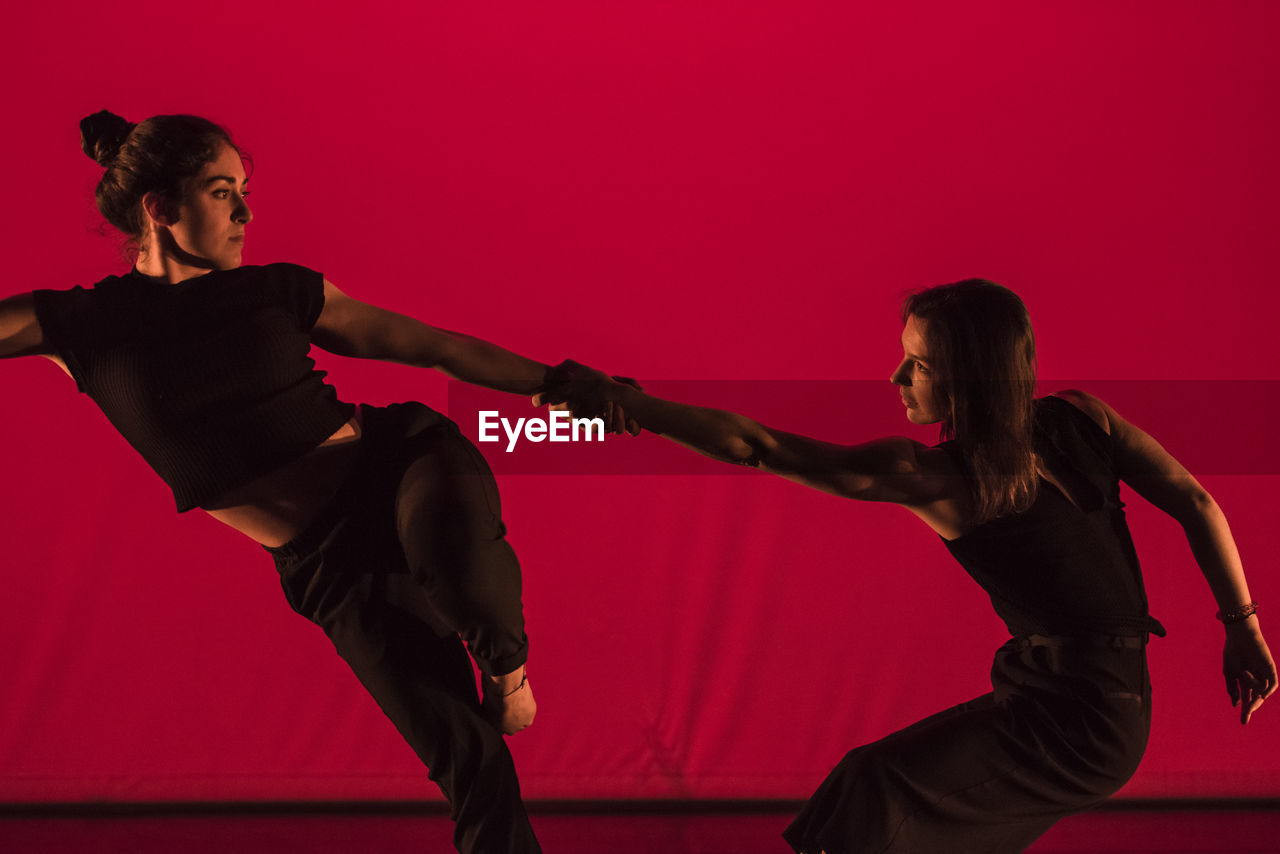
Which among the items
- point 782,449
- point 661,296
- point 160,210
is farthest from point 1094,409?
point 160,210

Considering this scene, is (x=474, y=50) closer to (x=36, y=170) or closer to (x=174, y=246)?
(x=36, y=170)

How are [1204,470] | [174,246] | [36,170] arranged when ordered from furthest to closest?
1. [1204,470]
2. [36,170]
3. [174,246]

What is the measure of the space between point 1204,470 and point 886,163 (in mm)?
1191

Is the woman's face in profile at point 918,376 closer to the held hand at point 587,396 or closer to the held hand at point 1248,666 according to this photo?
the held hand at point 587,396

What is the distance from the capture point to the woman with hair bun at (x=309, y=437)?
1.40 m

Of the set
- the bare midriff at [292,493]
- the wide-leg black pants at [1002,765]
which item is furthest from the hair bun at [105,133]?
the wide-leg black pants at [1002,765]

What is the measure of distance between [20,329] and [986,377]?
1.36m

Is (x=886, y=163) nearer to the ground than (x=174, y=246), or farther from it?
farther from it

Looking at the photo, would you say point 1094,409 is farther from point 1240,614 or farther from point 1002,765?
point 1002,765

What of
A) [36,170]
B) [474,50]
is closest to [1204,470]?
[474,50]

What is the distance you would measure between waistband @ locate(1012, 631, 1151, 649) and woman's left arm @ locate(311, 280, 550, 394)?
899 millimetres

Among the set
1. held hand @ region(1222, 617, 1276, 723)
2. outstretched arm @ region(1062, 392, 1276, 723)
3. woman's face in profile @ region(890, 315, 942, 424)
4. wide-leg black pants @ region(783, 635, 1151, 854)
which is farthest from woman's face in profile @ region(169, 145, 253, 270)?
held hand @ region(1222, 617, 1276, 723)

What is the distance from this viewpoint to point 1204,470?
8.87ft

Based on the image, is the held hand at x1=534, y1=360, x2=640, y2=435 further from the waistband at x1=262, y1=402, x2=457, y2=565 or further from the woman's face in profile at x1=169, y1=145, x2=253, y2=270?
the woman's face in profile at x1=169, y1=145, x2=253, y2=270
